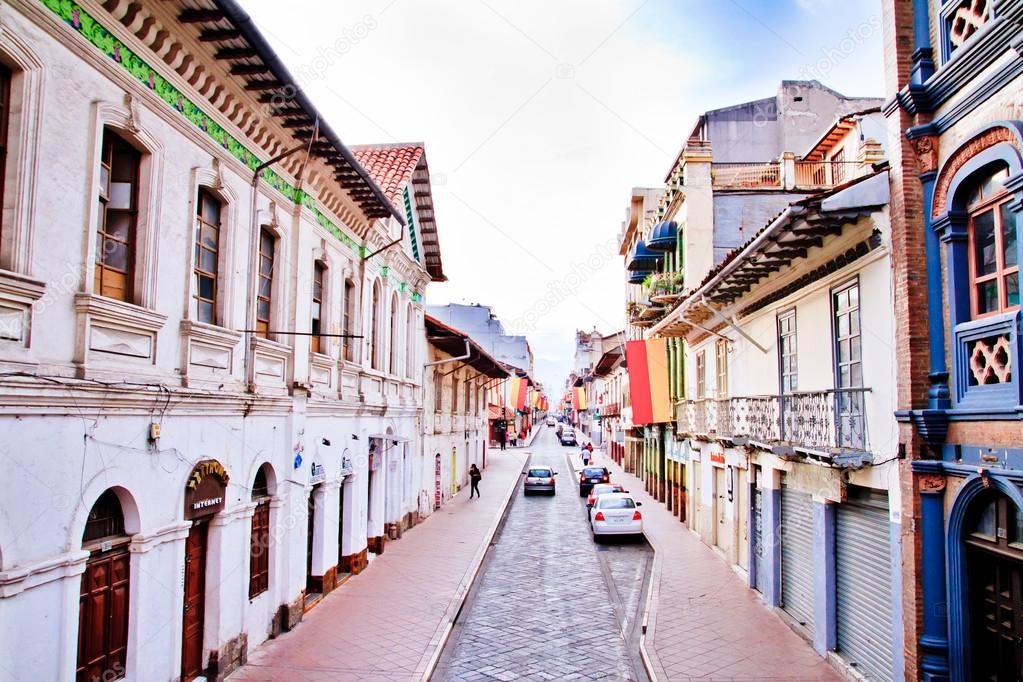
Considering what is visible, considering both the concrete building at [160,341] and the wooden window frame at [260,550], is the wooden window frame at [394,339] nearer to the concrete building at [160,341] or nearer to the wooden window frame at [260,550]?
the concrete building at [160,341]

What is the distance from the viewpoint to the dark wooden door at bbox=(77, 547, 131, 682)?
7.13 metres

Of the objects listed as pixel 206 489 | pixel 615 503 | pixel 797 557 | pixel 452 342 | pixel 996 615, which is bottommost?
pixel 615 503

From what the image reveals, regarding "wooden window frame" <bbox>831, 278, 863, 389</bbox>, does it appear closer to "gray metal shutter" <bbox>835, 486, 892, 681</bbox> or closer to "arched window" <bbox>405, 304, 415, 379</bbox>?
"gray metal shutter" <bbox>835, 486, 892, 681</bbox>

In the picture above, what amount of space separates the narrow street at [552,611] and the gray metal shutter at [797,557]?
284cm

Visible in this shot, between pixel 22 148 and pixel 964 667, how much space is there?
10211 mm

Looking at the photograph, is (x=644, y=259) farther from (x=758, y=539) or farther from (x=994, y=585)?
(x=994, y=585)

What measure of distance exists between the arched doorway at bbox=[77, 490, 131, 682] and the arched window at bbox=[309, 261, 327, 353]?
6.34 meters

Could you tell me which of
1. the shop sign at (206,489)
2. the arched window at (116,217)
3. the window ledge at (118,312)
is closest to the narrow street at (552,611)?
the shop sign at (206,489)

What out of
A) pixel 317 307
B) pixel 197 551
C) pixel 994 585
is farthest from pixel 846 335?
pixel 197 551

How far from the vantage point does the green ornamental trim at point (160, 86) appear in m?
6.81

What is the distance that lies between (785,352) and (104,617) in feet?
36.9

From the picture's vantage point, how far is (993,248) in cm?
729

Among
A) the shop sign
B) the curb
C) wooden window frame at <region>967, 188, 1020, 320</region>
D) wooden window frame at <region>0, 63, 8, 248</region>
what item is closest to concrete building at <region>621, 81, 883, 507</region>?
the curb

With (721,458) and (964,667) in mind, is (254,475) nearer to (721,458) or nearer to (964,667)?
(964,667)
